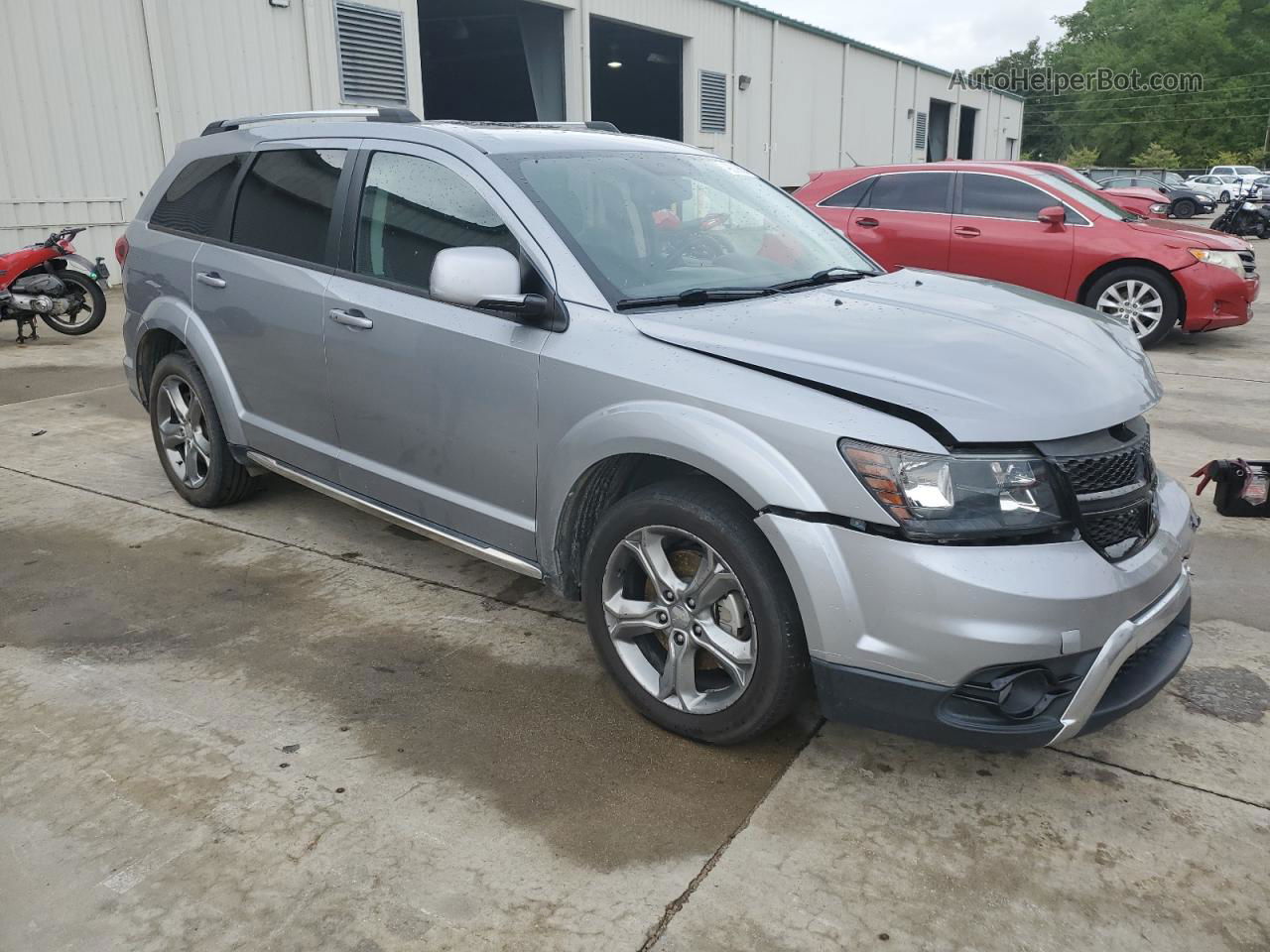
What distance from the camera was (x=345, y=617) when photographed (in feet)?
12.8

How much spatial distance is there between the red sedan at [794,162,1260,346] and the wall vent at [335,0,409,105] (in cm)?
790

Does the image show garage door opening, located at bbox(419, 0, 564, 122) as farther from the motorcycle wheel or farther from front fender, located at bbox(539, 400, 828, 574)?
front fender, located at bbox(539, 400, 828, 574)

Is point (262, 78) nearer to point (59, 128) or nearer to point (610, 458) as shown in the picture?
point (59, 128)

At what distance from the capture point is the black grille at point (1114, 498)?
2.58m

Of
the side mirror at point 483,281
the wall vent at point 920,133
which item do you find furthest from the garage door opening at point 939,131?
the side mirror at point 483,281

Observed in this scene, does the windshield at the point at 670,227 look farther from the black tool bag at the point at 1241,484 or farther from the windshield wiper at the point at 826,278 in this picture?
the black tool bag at the point at 1241,484

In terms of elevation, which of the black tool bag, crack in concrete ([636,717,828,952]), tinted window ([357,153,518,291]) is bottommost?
crack in concrete ([636,717,828,952])

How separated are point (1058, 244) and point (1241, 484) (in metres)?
4.90

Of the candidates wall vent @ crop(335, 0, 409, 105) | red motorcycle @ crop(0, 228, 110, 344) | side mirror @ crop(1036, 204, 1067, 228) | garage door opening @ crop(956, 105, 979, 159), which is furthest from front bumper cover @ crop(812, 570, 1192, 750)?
garage door opening @ crop(956, 105, 979, 159)

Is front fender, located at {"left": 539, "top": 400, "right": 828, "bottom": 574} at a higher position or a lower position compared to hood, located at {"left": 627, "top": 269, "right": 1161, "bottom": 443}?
lower

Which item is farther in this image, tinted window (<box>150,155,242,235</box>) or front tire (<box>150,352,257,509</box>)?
front tire (<box>150,352,257,509</box>)

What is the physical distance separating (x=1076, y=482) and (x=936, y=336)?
0.58 meters

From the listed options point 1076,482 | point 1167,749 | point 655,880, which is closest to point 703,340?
point 1076,482

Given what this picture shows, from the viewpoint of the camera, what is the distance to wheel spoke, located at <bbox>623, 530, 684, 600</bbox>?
294 cm
